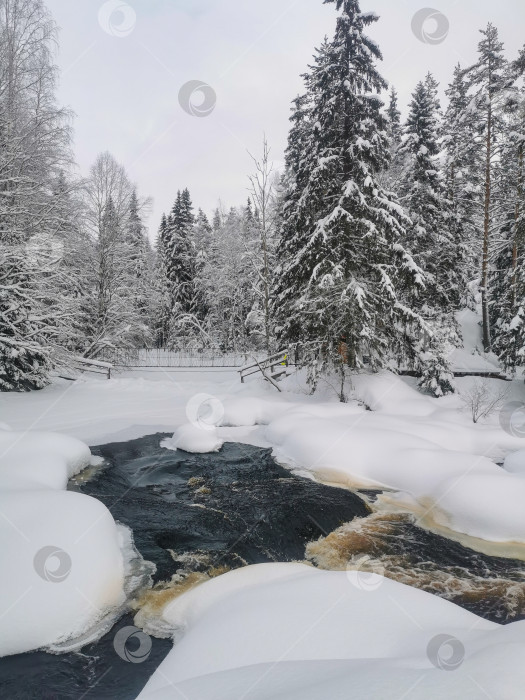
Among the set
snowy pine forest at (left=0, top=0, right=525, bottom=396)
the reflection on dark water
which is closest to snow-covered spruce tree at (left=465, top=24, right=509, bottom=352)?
snowy pine forest at (left=0, top=0, right=525, bottom=396)

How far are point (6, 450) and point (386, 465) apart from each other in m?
7.53

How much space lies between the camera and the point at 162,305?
3834 centimetres

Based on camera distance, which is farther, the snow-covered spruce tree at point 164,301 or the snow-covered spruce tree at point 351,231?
the snow-covered spruce tree at point 164,301

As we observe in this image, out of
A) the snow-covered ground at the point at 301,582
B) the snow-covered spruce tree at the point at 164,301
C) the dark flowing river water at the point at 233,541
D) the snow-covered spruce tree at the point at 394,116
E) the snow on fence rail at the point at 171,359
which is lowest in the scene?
the dark flowing river water at the point at 233,541

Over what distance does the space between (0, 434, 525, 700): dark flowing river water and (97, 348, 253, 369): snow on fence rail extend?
13949 millimetres

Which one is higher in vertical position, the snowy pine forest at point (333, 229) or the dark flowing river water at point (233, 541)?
the snowy pine forest at point (333, 229)

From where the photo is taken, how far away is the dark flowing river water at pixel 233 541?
3740mm

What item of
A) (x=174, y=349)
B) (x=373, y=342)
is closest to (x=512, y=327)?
(x=373, y=342)

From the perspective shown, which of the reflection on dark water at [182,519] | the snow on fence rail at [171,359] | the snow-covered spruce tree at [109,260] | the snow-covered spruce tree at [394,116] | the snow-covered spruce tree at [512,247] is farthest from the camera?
the snow-covered spruce tree at [394,116]

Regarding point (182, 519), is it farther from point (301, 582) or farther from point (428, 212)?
point (428, 212)

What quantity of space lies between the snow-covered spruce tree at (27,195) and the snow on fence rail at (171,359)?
6.89 meters

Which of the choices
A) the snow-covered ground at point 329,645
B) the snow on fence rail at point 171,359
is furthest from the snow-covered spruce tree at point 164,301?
the snow-covered ground at point 329,645

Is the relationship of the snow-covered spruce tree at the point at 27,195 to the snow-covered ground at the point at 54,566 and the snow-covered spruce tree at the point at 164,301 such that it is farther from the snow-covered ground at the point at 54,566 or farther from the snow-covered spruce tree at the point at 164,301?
the snow-covered spruce tree at the point at 164,301

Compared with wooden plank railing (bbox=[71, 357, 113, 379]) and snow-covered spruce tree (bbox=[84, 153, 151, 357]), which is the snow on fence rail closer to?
snow-covered spruce tree (bbox=[84, 153, 151, 357])
